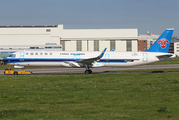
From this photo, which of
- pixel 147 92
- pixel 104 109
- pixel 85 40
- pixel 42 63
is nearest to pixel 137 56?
pixel 42 63

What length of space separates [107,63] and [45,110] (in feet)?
88.1

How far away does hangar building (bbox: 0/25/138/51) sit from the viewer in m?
122

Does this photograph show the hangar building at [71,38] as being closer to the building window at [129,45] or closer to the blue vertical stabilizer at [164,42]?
the building window at [129,45]

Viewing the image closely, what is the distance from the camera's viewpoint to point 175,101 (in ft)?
53.3

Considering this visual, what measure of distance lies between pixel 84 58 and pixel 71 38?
8456 cm

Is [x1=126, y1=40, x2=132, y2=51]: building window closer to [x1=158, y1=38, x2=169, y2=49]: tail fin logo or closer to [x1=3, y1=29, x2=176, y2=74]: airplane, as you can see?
[x1=158, y1=38, x2=169, y2=49]: tail fin logo

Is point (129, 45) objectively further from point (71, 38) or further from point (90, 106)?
point (90, 106)

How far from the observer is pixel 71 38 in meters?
124

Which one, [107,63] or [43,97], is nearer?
[43,97]

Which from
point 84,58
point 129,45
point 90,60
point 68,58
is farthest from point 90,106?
point 129,45

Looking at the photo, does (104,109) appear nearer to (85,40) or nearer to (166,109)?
(166,109)

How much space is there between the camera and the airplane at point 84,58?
39.2 meters

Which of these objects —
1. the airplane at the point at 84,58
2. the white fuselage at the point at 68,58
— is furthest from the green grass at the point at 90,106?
the white fuselage at the point at 68,58

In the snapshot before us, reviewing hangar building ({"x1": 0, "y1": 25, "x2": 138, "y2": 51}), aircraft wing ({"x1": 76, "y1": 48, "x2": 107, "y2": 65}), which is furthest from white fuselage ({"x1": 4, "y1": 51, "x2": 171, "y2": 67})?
hangar building ({"x1": 0, "y1": 25, "x2": 138, "y2": 51})
